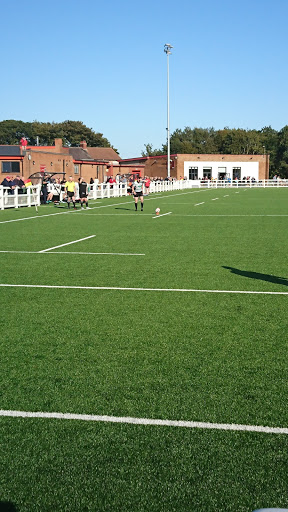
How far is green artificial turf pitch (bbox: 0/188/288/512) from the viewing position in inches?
126

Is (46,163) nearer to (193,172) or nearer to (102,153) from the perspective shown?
(193,172)

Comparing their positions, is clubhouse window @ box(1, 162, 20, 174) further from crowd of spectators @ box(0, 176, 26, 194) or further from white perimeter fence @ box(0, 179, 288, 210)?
crowd of spectators @ box(0, 176, 26, 194)

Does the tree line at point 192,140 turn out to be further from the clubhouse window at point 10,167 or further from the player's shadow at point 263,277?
the player's shadow at point 263,277

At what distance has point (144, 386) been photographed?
4.69m

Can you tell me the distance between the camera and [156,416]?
4.09 m

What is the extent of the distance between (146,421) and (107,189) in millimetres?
39646

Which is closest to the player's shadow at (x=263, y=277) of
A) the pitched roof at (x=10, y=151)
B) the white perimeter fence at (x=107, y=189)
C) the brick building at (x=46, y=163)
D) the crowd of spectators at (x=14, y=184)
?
the white perimeter fence at (x=107, y=189)

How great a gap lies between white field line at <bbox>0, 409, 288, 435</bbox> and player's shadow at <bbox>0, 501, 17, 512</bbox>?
1.06 metres

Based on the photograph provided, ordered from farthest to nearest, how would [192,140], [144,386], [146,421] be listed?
[192,140] → [144,386] → [146,421]

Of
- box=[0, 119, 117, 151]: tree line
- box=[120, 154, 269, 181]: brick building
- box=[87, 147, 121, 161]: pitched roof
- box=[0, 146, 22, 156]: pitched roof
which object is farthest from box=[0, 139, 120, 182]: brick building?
box=[0, 119, 117, 151]: tree line

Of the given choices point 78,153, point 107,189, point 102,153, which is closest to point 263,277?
point 107,189

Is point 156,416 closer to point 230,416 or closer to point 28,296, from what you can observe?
point 230,416

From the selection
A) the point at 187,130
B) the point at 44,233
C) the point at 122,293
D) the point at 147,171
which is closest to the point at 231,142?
the point at 187,130

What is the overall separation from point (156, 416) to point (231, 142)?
129 meters
